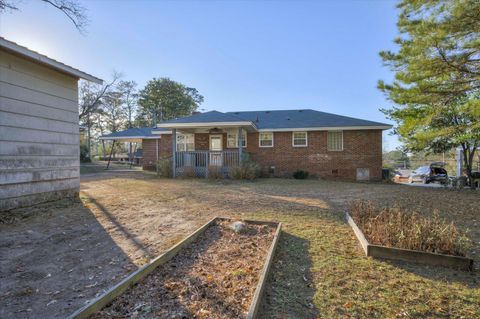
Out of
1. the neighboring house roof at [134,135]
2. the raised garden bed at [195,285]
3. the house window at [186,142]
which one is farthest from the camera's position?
the neighboring house roof at [134,135]

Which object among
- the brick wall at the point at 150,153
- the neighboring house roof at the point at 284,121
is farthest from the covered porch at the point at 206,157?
the brick wall at the point at 150,153

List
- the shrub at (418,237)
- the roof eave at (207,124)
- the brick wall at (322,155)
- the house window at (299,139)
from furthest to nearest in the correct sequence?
the house window at (299,139) → the brick wall at (322,155) → the roof eave at (207,124) → the shrub at (418,237)

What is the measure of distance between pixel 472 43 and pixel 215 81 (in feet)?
66.1

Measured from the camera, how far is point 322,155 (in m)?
15.5

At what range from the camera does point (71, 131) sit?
22.4ft

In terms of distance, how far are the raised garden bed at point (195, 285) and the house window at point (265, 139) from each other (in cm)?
1271

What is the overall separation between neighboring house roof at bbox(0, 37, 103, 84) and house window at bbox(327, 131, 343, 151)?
13.0 meters

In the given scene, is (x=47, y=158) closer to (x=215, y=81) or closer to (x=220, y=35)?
(x=220, y=35)

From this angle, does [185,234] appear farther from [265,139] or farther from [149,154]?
[149,154]

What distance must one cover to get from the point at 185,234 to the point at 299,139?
12.9 meters

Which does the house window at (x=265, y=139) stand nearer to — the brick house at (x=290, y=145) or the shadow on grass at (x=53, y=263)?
the brick house at (x=290, y=145)

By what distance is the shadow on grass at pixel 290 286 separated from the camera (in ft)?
7.54

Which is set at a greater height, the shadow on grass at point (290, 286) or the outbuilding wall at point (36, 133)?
the outbuilding wall at point (36, 133)

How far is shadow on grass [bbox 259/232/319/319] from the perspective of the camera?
2.30 m
